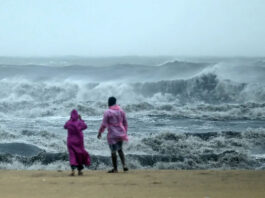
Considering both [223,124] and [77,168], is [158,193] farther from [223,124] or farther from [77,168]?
[223,124]

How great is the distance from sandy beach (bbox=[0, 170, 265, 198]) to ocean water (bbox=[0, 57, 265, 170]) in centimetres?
188

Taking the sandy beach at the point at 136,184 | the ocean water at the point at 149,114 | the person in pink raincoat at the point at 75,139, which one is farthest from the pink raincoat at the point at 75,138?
the ocean water at the point at 149,114

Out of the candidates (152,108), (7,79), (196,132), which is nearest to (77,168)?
(196,132)

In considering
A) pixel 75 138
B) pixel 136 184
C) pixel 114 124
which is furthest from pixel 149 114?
pixel 136 184

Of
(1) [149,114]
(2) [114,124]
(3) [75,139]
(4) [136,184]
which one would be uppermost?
(2) [114,124]

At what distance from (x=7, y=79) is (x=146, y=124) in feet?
67.7

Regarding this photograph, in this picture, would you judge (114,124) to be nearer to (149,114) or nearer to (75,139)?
(75,139)

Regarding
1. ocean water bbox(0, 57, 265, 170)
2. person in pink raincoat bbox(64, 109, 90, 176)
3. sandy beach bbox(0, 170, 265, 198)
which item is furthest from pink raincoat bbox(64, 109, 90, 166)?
ocean water bbox(0, 57, 265, 170)

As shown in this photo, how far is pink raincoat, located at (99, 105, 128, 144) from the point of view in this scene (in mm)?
9930

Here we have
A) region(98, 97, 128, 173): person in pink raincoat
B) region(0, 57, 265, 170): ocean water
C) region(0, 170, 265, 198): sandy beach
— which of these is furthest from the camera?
region(0, 57, 265, 170): ocean water

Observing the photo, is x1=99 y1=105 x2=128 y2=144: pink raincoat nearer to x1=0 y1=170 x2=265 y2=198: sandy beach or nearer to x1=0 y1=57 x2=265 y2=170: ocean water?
x1=0 y1=170 x2=265 y2=198: sandy beach

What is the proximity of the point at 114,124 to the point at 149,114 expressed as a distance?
1149 cm

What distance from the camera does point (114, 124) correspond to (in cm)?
994

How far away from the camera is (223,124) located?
18.4m
